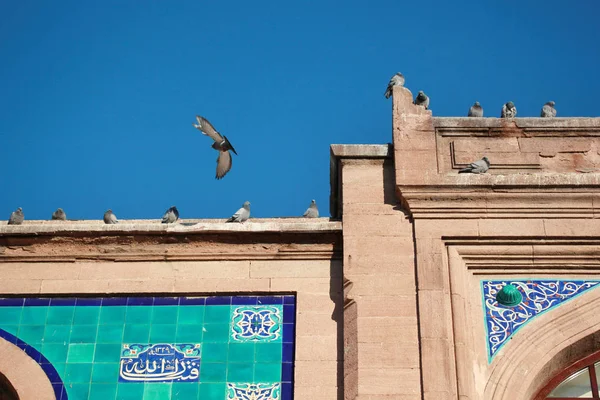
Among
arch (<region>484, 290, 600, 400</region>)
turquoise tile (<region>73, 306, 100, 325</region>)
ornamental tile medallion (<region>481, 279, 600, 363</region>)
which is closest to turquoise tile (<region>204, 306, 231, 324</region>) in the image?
Answer: turquoise tile (<region>73, 306, 100, 325</region>)

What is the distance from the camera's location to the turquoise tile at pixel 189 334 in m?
10.6

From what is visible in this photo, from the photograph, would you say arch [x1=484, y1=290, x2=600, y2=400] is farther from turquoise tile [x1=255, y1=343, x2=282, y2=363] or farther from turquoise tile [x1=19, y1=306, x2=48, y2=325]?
turquoise tile [x1=19, y1=306, x2=48, y2=325]

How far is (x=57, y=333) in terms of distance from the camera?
35.4ft

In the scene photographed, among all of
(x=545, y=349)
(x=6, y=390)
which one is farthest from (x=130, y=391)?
(x=545, y=349)

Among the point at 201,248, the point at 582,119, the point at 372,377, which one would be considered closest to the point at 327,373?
the point at 372,377

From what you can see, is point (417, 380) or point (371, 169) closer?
point (417, 380)

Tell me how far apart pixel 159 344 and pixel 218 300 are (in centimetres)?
68

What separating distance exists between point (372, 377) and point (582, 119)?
352 centimetres

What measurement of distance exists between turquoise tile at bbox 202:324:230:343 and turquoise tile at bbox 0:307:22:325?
1.76m

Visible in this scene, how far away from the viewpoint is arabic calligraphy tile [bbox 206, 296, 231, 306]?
35.6 feet

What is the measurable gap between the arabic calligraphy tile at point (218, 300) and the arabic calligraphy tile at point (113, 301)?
0.78 metres

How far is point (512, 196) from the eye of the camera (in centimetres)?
1102

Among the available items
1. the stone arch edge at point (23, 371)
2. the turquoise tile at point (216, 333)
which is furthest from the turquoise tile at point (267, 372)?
the stone arch edge at point (23, 371)

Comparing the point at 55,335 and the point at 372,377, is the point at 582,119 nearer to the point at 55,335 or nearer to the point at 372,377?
the point at 372,377
